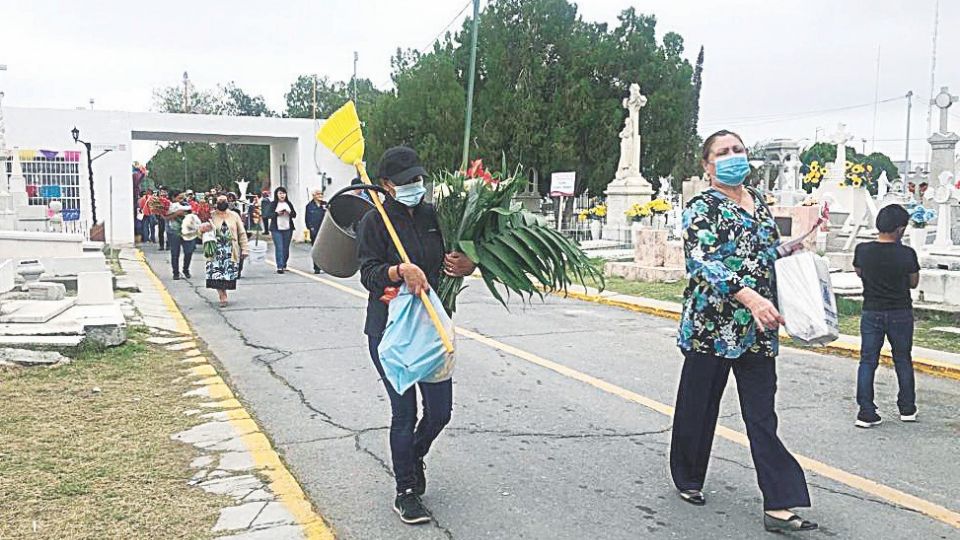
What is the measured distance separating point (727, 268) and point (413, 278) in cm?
150

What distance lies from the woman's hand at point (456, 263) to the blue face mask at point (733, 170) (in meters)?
1.32

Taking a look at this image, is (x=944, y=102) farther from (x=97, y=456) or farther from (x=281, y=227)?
(x=97, y=456)

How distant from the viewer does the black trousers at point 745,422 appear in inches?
173

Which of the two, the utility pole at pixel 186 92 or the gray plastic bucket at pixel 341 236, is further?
the utility pole at pixel 186 92

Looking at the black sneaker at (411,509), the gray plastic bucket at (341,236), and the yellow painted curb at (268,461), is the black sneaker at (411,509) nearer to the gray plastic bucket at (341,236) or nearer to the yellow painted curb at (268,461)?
the yellow painted curb at (268,461)

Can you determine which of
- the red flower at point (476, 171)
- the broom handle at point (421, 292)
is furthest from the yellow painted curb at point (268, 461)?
the red flower at point (476, 171)

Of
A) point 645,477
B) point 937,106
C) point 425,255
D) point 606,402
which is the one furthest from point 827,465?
point 937,106

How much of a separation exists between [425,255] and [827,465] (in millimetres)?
2839

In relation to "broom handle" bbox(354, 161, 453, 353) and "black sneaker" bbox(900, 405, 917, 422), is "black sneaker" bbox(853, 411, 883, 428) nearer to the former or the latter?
"black sneaker" bbox(900, 405, 917, 422)

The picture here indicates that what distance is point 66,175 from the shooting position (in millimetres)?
26609

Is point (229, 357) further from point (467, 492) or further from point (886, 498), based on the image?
point (886, 498)

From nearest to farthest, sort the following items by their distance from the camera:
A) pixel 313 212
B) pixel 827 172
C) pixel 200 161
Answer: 1. pixel 313 212
2. pixel 827 172
3. pixel 200 161

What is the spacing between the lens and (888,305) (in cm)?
647

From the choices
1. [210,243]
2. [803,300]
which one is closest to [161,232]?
[210,243]
